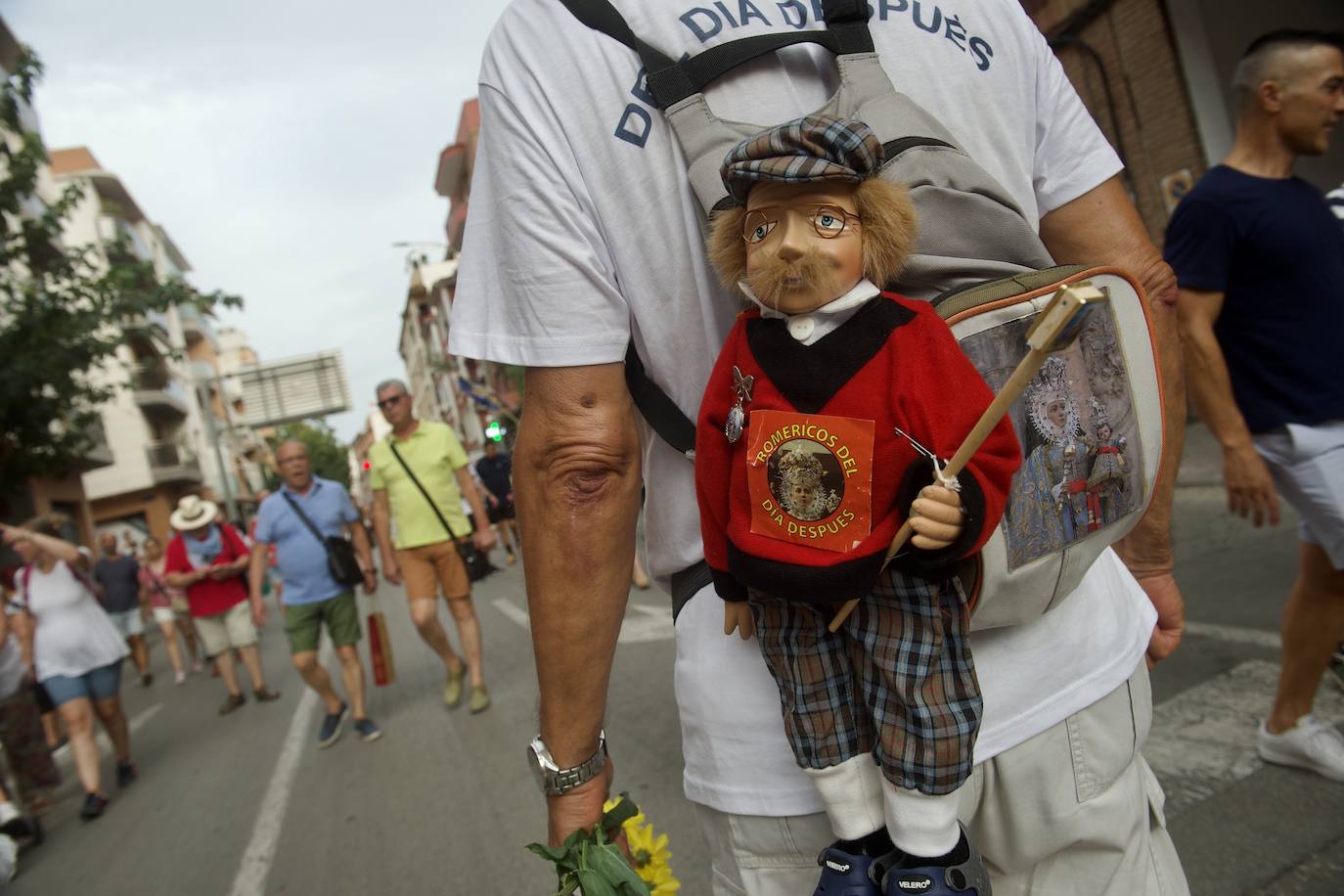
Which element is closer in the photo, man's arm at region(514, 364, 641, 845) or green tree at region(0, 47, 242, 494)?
man's arm at region(514, 364, 641, 845)

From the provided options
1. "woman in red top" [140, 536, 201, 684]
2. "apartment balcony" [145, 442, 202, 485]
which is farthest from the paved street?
"apartment balcony" [145, 442, 202, 485]

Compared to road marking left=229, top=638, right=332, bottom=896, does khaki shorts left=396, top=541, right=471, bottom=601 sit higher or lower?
higher

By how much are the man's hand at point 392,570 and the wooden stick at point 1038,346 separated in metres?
6.46

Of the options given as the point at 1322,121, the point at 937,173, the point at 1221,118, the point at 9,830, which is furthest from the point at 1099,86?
the point at 9,830

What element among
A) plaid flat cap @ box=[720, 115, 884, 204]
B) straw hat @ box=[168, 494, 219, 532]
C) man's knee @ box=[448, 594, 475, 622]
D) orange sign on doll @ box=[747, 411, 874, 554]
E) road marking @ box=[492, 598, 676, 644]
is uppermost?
straw hat @ box=[168, 494, 219, 532]

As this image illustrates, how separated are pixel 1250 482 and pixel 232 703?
28.4 feet

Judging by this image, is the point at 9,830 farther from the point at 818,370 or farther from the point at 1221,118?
the point at 1221,118

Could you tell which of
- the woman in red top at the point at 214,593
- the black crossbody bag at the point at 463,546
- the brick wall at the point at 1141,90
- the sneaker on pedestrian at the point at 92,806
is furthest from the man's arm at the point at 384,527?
the brick wall at the point at 1141,90

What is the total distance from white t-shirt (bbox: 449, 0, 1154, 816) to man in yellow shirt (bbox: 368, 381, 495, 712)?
216 inches

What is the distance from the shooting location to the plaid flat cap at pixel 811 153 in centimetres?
108

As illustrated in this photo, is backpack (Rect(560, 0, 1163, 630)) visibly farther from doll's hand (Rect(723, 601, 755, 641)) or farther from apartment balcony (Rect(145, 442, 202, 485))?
apartment balcony (Rect(145, 442, 202, 485))

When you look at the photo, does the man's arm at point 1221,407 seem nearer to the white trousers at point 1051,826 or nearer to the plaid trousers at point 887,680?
the white trousers at point 1051,826

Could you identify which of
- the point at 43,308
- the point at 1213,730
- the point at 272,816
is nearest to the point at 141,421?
the point at 43,308

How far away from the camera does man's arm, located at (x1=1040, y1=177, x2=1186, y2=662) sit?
4.88 ft
